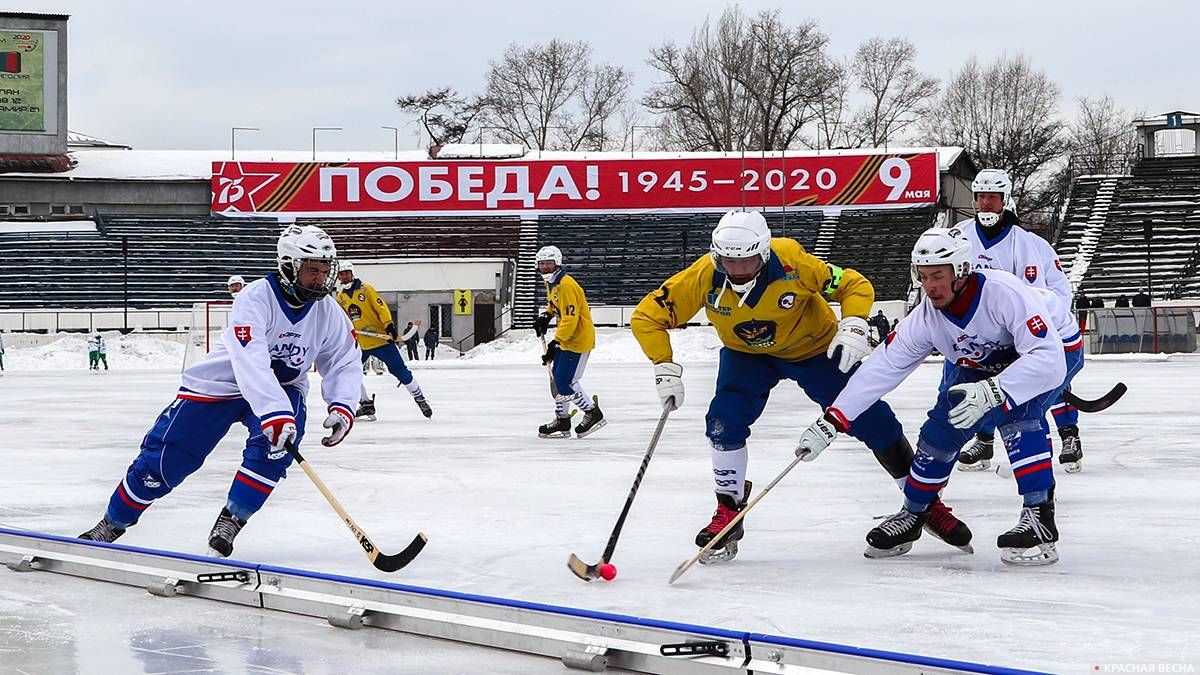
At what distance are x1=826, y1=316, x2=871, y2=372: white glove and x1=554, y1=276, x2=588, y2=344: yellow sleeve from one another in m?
5.88

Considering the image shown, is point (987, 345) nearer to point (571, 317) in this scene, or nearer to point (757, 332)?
point (757, 332)

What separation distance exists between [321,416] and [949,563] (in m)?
9.01

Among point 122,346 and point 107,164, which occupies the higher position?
point 107,164

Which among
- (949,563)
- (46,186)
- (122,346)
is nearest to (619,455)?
(949,563)

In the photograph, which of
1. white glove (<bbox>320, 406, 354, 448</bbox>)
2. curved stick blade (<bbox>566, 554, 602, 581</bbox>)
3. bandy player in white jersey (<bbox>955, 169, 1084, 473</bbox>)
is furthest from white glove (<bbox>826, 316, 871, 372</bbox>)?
bandy player in white jersey (<bbox>955, 169, 1084, 473</bbox>)

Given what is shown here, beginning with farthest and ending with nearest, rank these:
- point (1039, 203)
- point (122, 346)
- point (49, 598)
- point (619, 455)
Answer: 1. point (1039, 203)
2. point (122, 346)
3. point (619, 455)
4. point (49, 598)

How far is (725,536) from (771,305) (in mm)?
834

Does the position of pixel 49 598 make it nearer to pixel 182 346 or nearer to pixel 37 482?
pixel 37 482

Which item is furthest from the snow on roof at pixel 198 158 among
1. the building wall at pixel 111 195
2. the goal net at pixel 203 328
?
the goal net at pixel 203 328

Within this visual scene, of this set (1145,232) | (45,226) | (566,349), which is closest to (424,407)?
(566,349)

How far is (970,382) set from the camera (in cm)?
507

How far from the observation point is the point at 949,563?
16.3ft

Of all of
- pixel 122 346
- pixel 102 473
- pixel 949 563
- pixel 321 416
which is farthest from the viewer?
pixel 122 346

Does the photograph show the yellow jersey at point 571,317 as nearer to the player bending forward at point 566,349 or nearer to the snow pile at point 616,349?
the player bending forward at point 566,349
